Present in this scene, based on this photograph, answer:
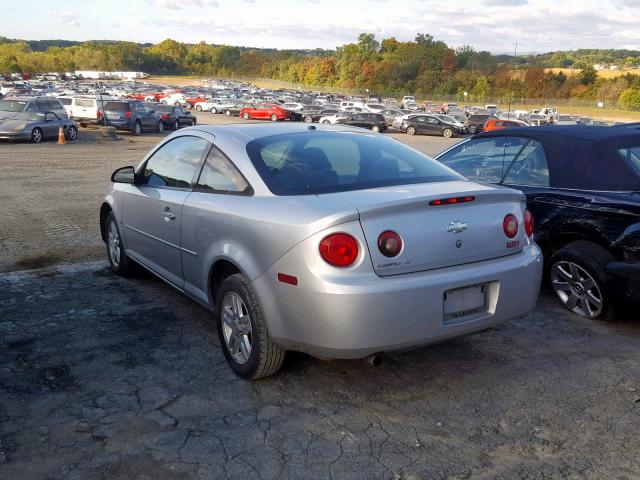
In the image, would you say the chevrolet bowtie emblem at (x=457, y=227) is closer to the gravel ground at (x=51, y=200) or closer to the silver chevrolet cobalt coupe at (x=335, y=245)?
the silver chevrolet cobalt coupe at (x=335, y=245)

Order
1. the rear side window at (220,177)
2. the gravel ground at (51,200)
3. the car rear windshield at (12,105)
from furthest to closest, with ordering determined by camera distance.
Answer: the car rear windshield at (12,105) → the gravel ground at (51,200) → the rear side window at (220,177)

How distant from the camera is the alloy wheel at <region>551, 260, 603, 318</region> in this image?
5.11 meters

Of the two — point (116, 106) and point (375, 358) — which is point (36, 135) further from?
point (375, 358)

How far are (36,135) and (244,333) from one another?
73.5 feet

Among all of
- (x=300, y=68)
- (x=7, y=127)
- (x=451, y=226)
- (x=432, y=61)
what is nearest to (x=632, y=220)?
(x=451, y=226)

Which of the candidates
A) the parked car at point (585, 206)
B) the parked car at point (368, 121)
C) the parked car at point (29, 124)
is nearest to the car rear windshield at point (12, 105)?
the parked car at point (29, 124)

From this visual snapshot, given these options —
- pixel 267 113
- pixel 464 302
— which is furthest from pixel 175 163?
pixel 267 113

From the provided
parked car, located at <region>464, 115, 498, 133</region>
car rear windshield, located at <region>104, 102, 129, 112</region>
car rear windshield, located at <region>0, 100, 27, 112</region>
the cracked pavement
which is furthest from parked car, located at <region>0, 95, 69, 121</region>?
parked car, located at <region>464, 115, 498, 133</region>

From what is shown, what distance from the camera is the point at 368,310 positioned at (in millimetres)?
3279

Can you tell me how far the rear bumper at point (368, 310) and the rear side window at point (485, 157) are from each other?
98.8 inches

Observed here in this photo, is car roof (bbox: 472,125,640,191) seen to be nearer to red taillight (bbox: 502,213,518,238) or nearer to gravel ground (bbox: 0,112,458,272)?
red taillight (bbox: 502,213,518,238)

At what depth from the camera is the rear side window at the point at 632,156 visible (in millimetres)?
5043

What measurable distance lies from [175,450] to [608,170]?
394 centimetres

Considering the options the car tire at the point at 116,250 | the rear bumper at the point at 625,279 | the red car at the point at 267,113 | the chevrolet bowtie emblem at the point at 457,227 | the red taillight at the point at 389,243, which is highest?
the chevrolet bowtie emblem at the point at 457,227
